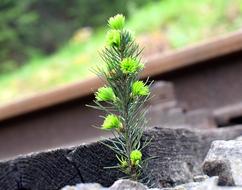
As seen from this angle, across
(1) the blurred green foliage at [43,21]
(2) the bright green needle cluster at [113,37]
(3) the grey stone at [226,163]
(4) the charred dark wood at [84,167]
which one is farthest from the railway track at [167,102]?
(1) the blurred green foliage at [43,21]

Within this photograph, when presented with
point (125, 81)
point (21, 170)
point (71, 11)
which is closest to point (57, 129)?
point (21, 170)

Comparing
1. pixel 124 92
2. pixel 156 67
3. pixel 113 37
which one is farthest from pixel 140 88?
pixel 156 67

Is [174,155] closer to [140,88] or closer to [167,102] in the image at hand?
[140,88]

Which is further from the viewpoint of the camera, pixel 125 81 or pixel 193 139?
pixel 193 139

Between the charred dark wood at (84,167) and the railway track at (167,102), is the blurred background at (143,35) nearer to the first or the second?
the railway track at (167,102)

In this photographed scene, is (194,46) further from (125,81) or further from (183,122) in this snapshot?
(125,81)

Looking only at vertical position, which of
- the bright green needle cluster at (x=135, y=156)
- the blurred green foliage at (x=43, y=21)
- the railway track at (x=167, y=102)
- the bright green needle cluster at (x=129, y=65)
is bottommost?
the bright green needle cluster at (x=135, y=156)
